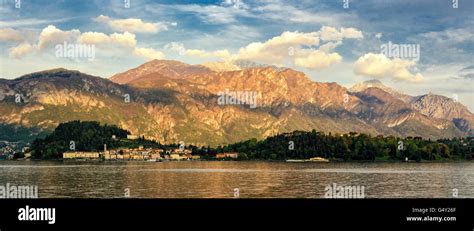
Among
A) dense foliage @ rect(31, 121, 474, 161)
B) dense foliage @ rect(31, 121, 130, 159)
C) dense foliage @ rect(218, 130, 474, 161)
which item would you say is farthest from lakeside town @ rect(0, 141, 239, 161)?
dense foliage @ rect(218, 130, 474, 161)

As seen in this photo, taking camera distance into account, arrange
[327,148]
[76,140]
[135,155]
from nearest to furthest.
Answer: [327,148] < [135,155] < [76,140]

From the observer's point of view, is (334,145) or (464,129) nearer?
(334,145)

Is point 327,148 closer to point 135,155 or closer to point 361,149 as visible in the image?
point 361,149

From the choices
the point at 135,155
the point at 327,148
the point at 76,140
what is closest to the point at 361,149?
the point at 327,148

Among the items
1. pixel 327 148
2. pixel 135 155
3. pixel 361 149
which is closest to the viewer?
pixel 327 148

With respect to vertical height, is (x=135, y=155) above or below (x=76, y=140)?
below

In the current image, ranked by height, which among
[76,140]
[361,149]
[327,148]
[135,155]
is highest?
[76,140]

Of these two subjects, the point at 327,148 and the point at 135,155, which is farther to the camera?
the point at 135,155

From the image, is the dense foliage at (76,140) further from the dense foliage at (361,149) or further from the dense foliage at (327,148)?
A: the dense foliage at (361,149)

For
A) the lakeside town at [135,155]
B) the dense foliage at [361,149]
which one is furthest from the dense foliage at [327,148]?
the lakeside town at [135,155]
